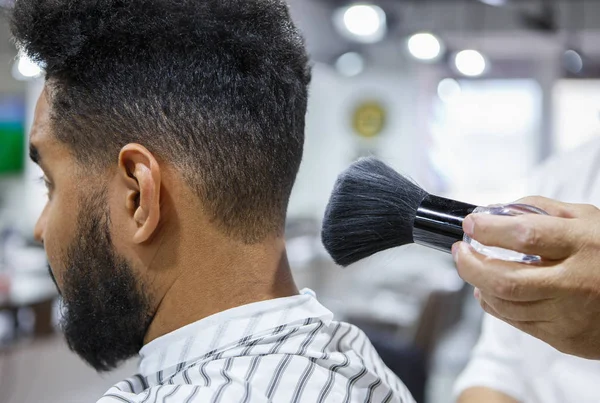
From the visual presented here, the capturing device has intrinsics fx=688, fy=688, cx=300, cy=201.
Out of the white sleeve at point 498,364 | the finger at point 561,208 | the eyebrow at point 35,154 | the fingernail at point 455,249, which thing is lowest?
the white sleeve at point 498,364

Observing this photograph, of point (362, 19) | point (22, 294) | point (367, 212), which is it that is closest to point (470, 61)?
point (362, 19)

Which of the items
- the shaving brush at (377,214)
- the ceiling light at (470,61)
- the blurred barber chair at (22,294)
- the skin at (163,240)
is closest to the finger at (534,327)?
the shaving brush at (377,214)

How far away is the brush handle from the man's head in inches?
9.7

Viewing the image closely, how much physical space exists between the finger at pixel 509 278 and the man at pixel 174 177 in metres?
0.27

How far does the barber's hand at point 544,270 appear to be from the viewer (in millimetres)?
688

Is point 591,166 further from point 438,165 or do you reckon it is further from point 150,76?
point 438,165

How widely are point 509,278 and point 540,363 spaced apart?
803 mm

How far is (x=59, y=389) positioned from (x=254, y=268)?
387cm

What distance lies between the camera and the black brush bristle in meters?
0.90

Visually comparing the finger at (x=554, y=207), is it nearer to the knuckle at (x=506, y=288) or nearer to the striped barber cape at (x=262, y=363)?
the knuckle at (x=506, y=288)

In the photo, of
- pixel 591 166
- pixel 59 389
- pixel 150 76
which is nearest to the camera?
pixel 150 76

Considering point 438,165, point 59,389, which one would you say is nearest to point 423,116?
point 438,165

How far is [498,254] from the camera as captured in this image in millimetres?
711

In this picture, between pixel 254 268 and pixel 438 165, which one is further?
pixel 438 165
